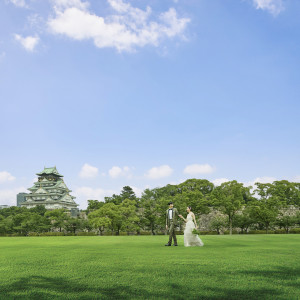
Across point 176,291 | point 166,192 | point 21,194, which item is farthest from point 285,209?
point 21,194

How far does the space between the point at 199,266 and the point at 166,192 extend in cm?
6856

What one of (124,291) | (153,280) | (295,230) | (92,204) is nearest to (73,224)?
(92,204)

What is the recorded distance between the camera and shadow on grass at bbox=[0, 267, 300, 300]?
14.8ft

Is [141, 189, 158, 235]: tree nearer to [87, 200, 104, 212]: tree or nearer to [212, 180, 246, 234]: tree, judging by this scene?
[212, 180, 246, 234]: tree

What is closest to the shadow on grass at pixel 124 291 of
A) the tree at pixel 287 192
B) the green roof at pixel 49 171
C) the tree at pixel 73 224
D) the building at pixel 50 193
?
the tree at pixel 73 224

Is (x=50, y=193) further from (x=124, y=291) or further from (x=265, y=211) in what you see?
(x=124, y=291)

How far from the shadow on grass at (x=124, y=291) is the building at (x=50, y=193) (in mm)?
89424

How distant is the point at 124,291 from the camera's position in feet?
15.7

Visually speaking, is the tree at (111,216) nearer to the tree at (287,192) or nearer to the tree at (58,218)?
the tree at (58,218)

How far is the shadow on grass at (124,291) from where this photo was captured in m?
4.52

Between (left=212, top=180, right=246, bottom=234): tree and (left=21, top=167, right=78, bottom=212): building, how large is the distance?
56189 millimetres

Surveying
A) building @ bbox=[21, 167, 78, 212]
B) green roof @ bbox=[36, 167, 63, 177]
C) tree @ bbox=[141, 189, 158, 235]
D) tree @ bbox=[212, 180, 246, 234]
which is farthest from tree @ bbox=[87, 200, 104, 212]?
green roof @ bbox=[36, 167, 63, 177]

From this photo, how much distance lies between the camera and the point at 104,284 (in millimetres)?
5227

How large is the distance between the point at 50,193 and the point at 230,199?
67032 millimetres
